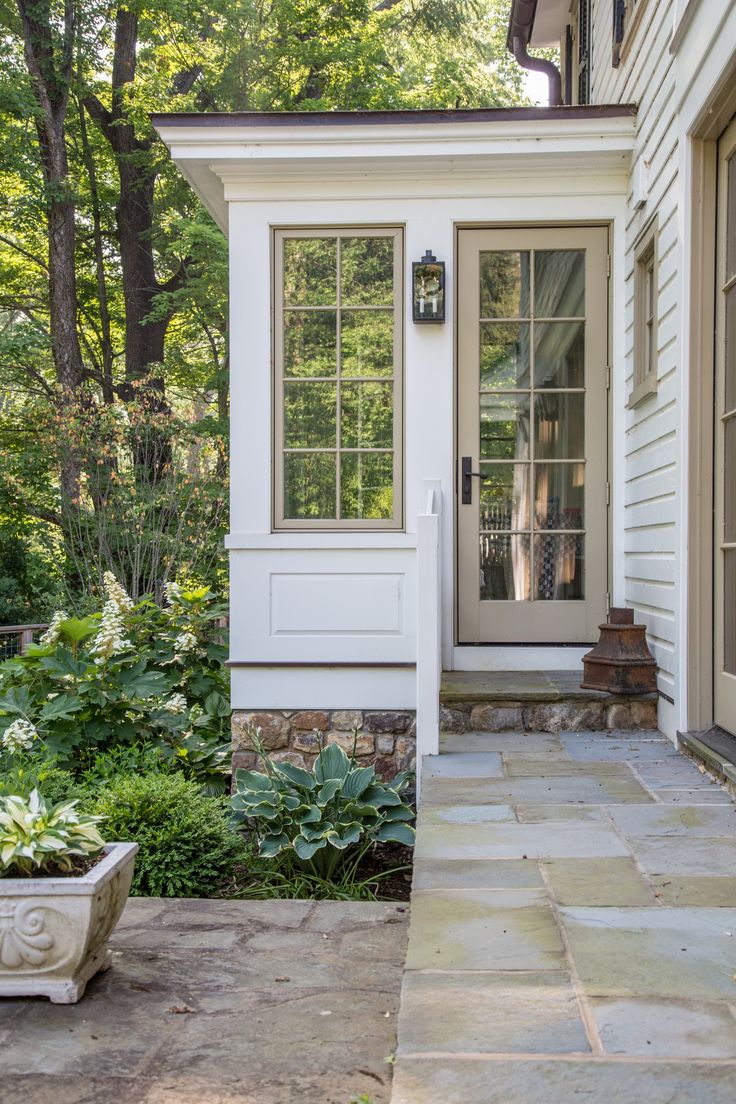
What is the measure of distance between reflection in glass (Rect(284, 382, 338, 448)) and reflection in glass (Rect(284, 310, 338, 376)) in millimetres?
82

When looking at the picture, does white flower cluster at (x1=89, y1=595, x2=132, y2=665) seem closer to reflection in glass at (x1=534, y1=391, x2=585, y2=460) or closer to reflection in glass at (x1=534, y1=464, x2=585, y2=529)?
reflection in glass at (x1=534, y1=464, x2=585, y2=529)

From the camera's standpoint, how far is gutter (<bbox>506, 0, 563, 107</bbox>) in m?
8.66

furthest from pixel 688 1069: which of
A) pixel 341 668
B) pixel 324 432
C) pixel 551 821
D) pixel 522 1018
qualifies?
pixel 324 432

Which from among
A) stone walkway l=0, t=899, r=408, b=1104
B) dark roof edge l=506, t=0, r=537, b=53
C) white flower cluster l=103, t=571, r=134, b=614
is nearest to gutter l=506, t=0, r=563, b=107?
dark roof edge l=506, t=0, r=537, b=53

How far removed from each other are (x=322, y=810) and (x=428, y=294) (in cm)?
253

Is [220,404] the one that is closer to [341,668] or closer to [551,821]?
[341,668]

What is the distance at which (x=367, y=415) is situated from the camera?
5406 mm

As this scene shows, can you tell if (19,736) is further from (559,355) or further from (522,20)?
(522,20)

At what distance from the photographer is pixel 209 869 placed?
13.4ft

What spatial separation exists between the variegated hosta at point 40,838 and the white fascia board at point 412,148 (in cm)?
343

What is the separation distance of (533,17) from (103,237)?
7.60m

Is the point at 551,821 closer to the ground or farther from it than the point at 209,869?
farther from it

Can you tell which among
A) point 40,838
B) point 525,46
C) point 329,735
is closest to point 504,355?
point 329,735

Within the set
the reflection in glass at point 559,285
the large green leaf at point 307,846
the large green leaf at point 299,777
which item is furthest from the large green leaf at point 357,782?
the reflection in glass at point 559,285
